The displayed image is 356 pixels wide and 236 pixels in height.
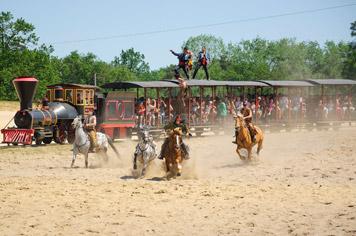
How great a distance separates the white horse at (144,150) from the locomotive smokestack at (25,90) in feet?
45.7

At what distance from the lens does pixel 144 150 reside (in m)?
17.5

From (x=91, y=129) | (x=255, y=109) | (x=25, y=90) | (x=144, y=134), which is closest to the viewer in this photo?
(x=144, y=134)

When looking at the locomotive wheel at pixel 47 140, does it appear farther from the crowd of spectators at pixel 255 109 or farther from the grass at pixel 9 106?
the grass at pixel 9 106

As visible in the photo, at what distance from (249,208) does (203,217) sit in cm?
116

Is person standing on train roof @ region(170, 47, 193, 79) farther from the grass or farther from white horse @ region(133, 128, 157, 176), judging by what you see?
the grass

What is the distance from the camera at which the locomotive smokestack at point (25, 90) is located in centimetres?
3033

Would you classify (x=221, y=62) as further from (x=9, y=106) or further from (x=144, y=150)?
(x=144, y=150)

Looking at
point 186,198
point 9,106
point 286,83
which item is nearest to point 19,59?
point 9,106

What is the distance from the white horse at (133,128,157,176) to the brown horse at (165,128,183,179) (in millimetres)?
604

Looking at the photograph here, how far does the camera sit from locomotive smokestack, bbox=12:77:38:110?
3033 cm

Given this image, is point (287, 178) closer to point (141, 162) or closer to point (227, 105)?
point (141, 162)

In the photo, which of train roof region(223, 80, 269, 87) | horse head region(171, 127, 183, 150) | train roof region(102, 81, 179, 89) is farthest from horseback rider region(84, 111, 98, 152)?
train roof region(223, 80, 269, 87)

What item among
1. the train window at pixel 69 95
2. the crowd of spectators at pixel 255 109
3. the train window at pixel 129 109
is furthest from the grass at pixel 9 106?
the train window at pixel 129 109

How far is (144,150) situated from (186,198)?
396 centimetres
